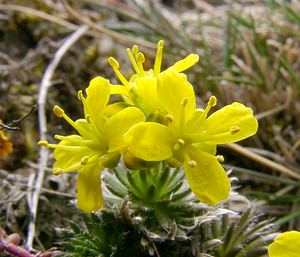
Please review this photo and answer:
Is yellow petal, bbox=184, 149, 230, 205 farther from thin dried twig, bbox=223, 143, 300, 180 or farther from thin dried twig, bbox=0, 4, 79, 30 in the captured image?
thin dried twig, bbox=0, 4, 79, 30

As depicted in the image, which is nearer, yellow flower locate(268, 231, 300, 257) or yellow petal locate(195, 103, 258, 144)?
yellow flower locate(268, 231, 300, 257)

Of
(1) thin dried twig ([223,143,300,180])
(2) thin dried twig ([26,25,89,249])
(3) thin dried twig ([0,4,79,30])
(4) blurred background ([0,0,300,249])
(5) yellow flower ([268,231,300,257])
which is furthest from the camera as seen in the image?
(3) thin dried twig ([0,4,79,30])

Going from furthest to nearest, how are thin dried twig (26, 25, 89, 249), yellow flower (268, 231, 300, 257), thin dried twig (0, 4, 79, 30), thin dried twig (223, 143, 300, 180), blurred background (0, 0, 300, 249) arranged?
thin dried twig (0, 4, 79, 30) → thin dried twig (223, 143, 300, 180) → blurred background (0, 0, 300, 249) → thin dried twig (26, 25, 89, 249) → yellow flower (268, 231, 300, 257)

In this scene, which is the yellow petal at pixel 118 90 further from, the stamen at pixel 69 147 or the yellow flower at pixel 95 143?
the stamen at pixel 69 147

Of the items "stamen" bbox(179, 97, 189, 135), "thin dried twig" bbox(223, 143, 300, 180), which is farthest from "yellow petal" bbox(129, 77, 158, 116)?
"thin dried twig" bbox(223, 143, 300, 180)

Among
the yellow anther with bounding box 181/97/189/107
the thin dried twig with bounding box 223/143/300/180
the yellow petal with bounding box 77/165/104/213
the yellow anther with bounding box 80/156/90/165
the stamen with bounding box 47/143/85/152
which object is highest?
the yellow anther with bounding box 181/97/189/107

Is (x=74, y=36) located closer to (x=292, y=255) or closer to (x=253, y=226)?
(x=253, y=226)

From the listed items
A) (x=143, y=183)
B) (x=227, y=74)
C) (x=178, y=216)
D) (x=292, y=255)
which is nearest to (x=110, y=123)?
(x=143, y=183)
